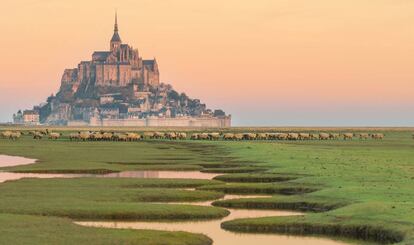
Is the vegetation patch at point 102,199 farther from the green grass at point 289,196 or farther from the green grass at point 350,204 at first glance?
the green grass at point 350,204

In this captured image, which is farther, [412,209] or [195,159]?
[195,159]

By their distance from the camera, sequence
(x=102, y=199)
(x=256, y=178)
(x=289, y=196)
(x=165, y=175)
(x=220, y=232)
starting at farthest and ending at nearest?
(x=165, y=175), (x=256, y=178), (x=289, y=196), (x=102, y=199), (x=220, y=232)

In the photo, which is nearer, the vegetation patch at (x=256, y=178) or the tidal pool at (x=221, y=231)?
the tidal pool at (x=221, y=231)

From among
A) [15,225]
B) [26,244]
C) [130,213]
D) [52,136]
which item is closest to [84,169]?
[130,213]

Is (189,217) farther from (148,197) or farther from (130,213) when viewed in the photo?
(148,197)

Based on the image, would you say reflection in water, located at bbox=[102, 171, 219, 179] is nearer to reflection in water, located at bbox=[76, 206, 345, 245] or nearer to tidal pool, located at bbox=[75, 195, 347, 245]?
tidal pool, located at bbox=[75, 195, 347, 245]

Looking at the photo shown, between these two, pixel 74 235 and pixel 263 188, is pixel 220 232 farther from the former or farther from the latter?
pixel 263 188

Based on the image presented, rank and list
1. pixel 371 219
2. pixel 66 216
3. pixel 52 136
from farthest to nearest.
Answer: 1. pixel 52 136
2. pixel 66 216
3. pixel 371 219

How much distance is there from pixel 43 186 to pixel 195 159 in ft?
86.3

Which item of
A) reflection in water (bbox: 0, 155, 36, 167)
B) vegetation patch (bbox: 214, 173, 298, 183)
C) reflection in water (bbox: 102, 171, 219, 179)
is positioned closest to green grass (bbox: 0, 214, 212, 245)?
vegetation patch (bbox: 214, 173, 298, 183)

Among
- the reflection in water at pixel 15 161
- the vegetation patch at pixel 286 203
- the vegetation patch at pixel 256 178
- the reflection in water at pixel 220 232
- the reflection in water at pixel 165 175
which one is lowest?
the reflection in water at pixel 220 232

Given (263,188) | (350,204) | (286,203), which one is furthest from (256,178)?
(350,204)

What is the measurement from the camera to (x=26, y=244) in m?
20.5

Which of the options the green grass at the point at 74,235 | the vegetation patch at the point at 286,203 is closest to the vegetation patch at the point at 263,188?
the vegetation patch at the point at 286,203
